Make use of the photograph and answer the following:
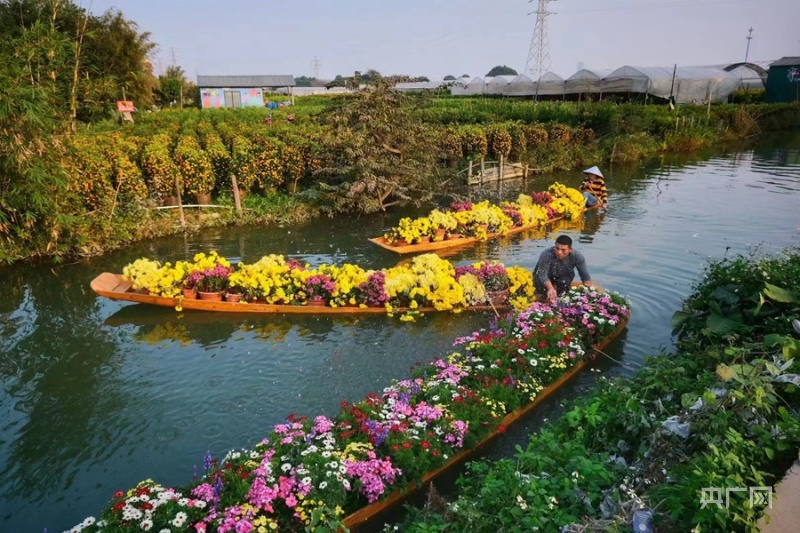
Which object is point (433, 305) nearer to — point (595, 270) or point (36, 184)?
point (595, 270)

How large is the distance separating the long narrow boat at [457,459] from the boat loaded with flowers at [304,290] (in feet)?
5.65

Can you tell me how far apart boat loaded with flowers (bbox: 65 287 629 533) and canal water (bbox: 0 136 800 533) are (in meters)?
0.56

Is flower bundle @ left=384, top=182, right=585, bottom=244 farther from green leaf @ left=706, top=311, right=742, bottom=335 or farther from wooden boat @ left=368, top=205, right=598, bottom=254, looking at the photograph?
green leaf @ left=706, top=311, right=742, bottom=335

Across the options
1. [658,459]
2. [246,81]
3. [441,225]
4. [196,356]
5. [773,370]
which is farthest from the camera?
[246,81]

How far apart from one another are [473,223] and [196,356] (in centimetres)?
715


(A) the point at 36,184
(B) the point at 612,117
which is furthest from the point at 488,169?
(A) the point at 36,184

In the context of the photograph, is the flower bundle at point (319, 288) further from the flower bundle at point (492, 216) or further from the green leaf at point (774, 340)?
the green leaf at point (774, 340)

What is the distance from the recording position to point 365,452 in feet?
15.1

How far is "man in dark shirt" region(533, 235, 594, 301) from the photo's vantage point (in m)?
8.28

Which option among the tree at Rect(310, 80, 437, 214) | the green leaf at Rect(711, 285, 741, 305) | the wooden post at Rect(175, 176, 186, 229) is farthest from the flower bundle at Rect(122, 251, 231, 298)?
the green leaf at Rect(711, 285, 741, 305)

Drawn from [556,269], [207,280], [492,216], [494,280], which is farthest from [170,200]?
[556,269]

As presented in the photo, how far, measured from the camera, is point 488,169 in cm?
2072

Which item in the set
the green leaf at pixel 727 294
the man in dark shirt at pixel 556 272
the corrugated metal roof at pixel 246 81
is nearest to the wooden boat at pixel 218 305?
the man in dark shirt at pixel 556 272

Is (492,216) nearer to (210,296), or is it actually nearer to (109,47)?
(210,296)
